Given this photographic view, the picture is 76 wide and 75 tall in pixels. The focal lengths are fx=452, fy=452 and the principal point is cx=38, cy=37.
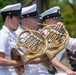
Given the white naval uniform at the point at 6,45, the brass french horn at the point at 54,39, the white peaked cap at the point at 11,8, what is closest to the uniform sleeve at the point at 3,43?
the white naval uniform at the point at 6,45

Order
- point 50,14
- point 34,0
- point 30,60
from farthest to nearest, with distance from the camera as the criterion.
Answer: point 34,0 < point 50,14 < point 30,60

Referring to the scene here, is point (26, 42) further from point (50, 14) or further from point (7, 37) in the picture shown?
point (50, 14)

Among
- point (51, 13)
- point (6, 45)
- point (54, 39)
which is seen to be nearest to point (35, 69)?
point (54, 39)

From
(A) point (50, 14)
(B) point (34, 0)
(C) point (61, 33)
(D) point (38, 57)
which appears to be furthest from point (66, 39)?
(B) point (34, 0)

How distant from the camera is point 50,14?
6.55 meters

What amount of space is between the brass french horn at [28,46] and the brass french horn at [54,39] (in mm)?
164

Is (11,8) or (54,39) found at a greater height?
(11,8)

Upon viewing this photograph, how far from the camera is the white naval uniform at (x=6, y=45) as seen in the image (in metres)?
5.31

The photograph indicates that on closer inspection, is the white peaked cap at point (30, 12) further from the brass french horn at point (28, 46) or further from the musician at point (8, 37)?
the brass french horn at point (28, 46)

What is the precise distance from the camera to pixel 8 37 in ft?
17.8

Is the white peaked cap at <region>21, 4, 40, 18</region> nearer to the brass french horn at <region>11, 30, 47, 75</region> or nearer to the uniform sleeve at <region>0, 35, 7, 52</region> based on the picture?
the brass french horn at <region>11, 30, 47, 75</region>

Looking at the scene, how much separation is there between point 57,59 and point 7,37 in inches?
39.5

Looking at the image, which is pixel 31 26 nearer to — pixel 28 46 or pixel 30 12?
pixel 30 12

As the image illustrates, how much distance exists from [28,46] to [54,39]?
0.48m
